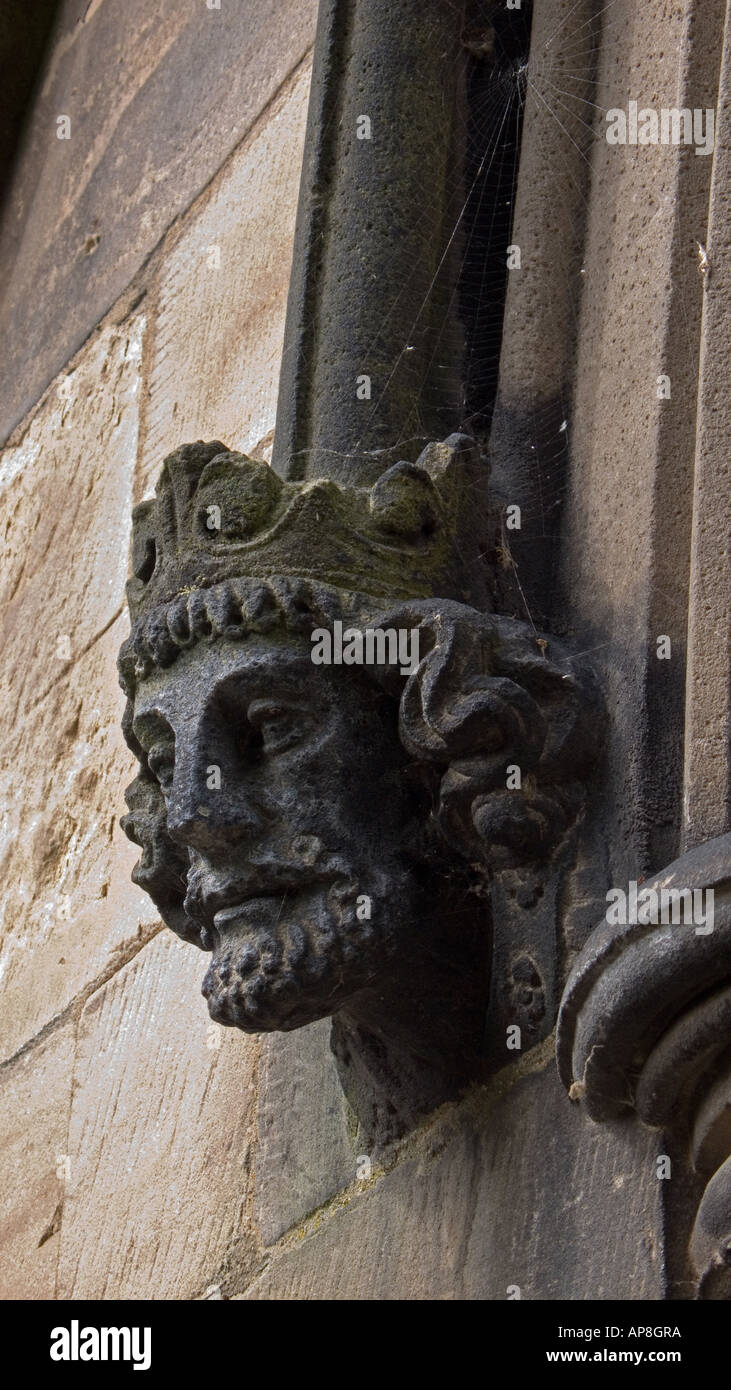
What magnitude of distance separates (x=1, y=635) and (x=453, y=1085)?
1.83m

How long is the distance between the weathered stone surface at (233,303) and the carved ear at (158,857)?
3.22 ft

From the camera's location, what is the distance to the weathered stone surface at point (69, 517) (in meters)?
3.21

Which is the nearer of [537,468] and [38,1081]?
[537,468]

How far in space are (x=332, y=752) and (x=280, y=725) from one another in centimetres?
5

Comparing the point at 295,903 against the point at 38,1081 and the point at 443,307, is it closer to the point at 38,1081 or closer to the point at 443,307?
the point at 443,307

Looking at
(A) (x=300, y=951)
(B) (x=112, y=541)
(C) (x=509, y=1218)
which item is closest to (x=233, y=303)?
(B) (x=112, y=541)

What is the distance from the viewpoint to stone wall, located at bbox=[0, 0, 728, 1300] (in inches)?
66.9

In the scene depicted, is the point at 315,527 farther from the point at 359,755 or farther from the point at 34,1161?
the point at 34,1161

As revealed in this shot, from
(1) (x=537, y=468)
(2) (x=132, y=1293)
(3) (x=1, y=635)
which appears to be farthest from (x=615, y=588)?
(3) (x=1, y=635)

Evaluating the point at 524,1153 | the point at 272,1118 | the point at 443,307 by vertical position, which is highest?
the point at 443,307

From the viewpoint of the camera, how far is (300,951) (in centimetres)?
168

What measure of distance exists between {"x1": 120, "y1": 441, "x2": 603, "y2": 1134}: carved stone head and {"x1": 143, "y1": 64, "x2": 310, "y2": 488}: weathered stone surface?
0.99 m

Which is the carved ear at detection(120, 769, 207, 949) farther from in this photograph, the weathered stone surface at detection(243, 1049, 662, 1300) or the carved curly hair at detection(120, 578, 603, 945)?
the weathered stone surface at detection(243, 1049, 662, 1300)
